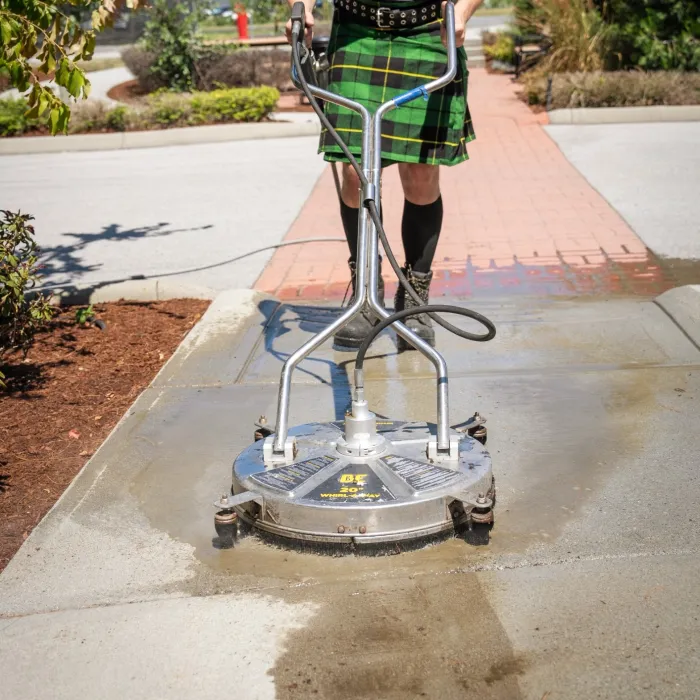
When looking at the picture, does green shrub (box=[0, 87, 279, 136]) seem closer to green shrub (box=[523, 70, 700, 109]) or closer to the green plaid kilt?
green shrub (box=[523, 70, 700, 109])

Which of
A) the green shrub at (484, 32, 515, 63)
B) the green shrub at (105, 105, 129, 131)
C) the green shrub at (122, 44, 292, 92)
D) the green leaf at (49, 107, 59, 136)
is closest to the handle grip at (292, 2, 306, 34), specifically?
the green leaf at (49, 107, 59, 136)

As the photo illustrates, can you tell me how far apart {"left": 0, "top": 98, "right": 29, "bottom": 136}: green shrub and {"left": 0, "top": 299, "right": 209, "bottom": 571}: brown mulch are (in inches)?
282

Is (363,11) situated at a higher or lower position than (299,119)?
higher

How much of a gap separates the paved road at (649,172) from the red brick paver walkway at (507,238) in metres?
0.14

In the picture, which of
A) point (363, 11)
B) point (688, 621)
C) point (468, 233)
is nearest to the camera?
point (688, 621)

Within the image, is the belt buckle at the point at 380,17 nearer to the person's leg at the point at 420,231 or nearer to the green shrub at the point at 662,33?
the person's leg at the point at 420,231

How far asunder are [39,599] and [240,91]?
985 centimetres

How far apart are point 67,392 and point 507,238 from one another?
301 cm

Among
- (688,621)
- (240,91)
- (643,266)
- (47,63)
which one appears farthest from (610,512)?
(240,91)

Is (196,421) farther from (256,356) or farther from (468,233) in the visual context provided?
(468,233)

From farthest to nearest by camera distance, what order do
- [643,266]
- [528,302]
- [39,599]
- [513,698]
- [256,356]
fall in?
[643,266], [528,302], [256,356], [39,599], [513,698]

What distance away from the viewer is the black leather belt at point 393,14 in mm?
3486

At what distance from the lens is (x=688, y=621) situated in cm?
204

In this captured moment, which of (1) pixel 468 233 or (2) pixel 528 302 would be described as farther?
(1) pixel 468 233
